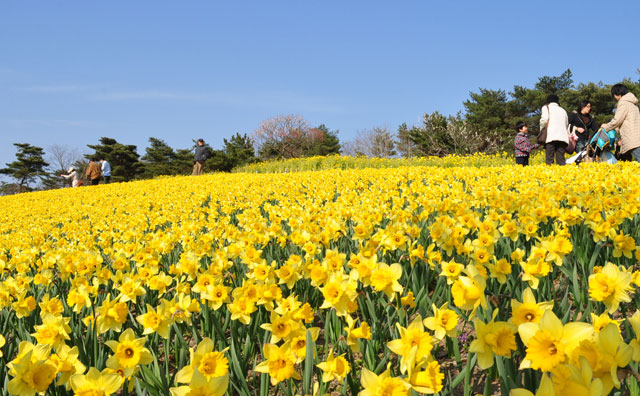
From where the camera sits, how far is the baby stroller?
27.6ft

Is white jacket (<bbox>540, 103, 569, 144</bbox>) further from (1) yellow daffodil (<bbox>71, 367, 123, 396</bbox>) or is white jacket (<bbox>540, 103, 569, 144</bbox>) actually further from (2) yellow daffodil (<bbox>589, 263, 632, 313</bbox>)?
(1) yellow daffodil (<bbox>71, 367, 123, 396</bbox>)

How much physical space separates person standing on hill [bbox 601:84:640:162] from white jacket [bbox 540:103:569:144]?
729mm

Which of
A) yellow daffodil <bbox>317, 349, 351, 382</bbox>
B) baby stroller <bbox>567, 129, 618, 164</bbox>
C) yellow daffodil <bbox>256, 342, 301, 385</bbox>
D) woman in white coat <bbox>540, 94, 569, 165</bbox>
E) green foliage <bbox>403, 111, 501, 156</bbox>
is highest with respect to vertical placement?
green foliage <bbox>403, 111, 501, 156</bbox>

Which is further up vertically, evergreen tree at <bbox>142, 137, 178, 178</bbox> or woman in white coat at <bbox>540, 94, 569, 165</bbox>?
evergreen tree at <bbox>142, 137, 178, 178</bbox>

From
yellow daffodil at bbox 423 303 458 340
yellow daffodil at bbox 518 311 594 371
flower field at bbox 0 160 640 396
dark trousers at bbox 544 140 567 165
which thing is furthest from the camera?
dark trousers at bbox 544 140 567 165

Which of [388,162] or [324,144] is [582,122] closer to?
[388,162]

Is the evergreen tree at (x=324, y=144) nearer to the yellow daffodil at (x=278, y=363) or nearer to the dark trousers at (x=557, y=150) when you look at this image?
the dark trousers at (x=557, y=150)

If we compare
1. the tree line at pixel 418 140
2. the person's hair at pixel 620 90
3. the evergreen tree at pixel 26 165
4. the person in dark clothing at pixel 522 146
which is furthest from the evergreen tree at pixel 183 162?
the person's hair at pixel 620 90

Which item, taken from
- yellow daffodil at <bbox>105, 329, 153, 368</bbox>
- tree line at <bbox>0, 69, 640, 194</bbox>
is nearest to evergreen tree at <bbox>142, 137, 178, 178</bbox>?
tree line at <bbox>0, 69, 640, 194</bbox>

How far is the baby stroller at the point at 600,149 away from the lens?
842cm

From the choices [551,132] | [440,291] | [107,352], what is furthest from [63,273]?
[551,132]

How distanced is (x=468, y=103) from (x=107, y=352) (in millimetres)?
39406

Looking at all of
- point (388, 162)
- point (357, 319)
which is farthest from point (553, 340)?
point (388, 162)

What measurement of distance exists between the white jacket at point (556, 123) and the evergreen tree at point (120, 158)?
40364 mm
